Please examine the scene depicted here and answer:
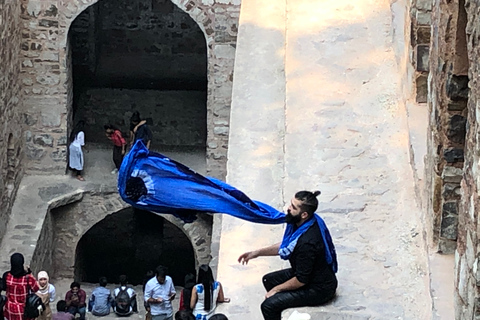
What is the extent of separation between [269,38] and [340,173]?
3.04m

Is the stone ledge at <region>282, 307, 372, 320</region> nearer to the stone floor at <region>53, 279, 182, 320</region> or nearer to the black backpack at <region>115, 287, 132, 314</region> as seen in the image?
the black backpack at <region>115, 287, 132, 314</region>

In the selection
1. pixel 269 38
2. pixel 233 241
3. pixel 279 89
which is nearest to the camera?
pixel 233 241

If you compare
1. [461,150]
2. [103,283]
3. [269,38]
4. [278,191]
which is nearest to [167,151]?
[103,283]

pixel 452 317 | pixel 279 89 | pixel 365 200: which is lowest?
pixel 452 317

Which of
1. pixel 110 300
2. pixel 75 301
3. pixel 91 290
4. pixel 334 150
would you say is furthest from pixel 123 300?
pixel 334 150

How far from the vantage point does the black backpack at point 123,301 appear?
487 inches

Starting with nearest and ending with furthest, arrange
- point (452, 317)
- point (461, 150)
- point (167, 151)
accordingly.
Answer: point (452, 317), point (461, 150), point (167, 151)

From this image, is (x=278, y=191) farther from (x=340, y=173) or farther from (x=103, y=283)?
(x=103, y=283)

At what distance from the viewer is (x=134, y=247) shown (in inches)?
654

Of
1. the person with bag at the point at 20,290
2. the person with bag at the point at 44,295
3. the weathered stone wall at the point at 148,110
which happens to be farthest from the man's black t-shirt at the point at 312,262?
the weathered stone wall at the point at 148,110

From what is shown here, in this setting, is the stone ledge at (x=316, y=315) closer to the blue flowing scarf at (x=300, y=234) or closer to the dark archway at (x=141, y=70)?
the blue flowing scarf at (x=300, y=234)

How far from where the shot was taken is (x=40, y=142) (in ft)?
47.6

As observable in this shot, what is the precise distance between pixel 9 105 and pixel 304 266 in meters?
8.56

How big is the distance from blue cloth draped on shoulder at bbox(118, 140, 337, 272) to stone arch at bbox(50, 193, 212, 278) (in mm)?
8396
